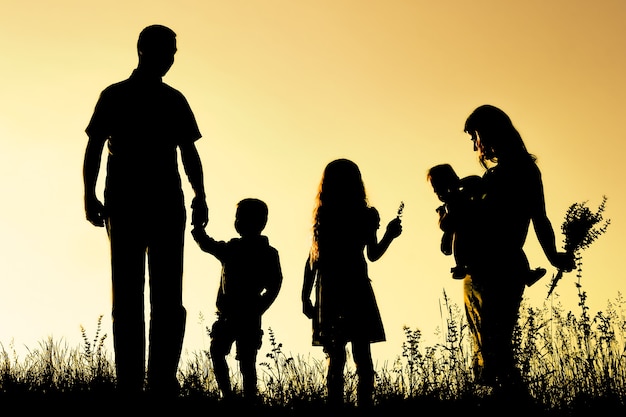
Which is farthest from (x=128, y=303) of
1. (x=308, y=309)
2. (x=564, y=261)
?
(x=564, y=261)

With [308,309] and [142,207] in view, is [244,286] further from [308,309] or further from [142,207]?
[142,207]

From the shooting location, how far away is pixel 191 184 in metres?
4.88

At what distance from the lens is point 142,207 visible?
14.6 ft

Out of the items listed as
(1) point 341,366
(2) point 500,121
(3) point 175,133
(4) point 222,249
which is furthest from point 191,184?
(2) point 500,121

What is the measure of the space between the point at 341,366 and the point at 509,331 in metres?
1.33

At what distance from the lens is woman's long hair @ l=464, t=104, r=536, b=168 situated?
463 centimetres

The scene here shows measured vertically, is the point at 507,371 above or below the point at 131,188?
below

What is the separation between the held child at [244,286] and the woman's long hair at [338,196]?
2.13 ft

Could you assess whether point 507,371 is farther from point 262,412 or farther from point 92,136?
point 92,136

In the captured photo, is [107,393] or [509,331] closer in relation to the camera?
[509,331]

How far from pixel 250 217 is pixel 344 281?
1.10 metres

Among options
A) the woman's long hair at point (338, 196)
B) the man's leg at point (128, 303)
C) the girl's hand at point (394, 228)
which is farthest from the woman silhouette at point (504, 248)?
the man's leg at point (128, 303)

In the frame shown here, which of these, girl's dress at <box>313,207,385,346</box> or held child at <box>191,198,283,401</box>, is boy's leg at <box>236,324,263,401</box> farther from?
girl's dress at <box>313,207,385,346</box>

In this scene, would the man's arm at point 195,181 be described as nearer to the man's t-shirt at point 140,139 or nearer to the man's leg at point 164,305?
the man's t-shirt at point 140,139
